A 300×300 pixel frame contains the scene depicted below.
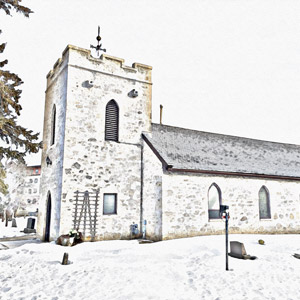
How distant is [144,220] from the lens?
1429cm

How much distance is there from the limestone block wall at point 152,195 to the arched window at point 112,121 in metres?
2.02

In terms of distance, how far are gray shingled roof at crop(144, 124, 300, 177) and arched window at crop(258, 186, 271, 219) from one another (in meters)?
1.17

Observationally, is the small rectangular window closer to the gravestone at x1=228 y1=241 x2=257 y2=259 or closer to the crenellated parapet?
the gravestone at x1=228 y1=241 x2=257 y2=259

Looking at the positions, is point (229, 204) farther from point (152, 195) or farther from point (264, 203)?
point (152, 195)

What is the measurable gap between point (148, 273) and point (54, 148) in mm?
9079

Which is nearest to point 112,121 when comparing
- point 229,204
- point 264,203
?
point 229,204

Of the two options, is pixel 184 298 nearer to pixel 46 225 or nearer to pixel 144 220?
pixel 144 220

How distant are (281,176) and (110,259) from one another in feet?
40.9

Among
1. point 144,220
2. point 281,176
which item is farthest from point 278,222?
point 144,220

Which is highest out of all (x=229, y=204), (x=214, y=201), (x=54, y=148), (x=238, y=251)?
(x=54, y=148)

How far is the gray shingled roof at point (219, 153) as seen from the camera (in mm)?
15325

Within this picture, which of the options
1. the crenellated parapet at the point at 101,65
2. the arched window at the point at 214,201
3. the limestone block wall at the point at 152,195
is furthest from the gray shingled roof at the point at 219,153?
the crenellated parapet at the point at 101,65

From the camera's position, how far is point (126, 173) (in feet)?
47.8

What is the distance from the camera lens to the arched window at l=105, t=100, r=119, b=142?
1472 centimetres
